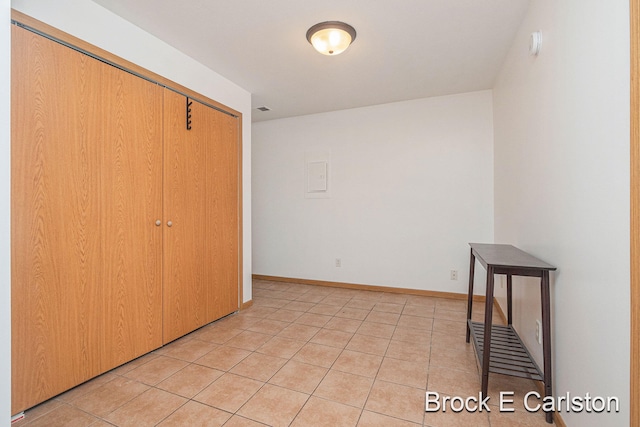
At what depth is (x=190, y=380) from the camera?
1.90m

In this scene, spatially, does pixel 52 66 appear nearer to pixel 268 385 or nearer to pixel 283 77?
pixel 283 77

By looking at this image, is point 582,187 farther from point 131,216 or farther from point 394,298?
point 394,298

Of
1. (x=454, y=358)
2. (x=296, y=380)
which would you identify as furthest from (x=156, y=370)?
(x=454, y=358)

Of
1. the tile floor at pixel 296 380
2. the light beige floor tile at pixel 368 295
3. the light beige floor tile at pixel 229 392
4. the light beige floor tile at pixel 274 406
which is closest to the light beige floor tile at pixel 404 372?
the tile floor at pixel 296 380

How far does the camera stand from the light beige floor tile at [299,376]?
72.1 inches

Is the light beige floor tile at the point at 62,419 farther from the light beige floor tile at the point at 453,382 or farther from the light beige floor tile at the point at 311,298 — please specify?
the light beige floor tile at the point at 311,298

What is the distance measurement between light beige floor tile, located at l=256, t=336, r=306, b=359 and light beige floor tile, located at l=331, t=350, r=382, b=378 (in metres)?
0.37

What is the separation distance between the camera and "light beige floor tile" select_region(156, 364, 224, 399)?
1788 millimetres

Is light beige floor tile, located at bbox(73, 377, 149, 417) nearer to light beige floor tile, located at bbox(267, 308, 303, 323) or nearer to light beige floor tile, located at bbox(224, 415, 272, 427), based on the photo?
light beige floor tile, located at bbox(224, 415, 272, 427)

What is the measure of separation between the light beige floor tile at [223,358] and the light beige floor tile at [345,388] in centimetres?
68

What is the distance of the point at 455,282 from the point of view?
362 cm

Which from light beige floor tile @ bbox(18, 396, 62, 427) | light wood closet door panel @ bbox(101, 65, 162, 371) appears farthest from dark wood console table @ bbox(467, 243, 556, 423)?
light beige floor tile @ bbox(18, 396, 62, 427)

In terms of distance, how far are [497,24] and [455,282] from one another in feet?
8.83

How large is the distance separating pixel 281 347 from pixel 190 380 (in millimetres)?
704
